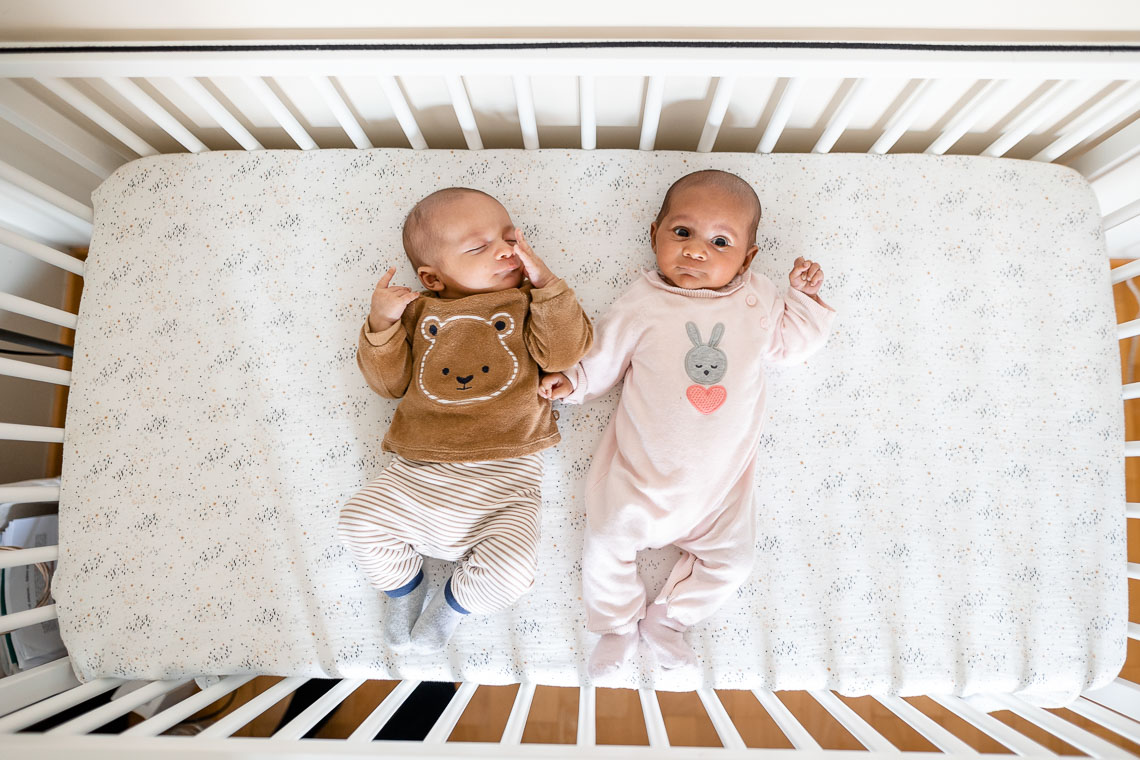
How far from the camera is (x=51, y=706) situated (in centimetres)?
107

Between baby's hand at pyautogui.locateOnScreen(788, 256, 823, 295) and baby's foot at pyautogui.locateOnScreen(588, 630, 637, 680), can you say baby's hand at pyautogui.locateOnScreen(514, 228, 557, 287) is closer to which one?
baby's hand at pyautogui.locateOnScreen(788, 256, 823, 295)

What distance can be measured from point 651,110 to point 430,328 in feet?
1.97

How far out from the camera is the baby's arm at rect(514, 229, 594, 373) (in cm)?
121

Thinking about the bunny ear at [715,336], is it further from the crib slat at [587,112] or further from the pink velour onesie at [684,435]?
the crib slat at [587,112]

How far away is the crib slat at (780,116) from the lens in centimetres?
117

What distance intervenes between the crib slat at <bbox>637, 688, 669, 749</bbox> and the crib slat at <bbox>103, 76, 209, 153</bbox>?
1455mm

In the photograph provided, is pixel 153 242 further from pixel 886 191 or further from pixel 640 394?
pixel 886 191

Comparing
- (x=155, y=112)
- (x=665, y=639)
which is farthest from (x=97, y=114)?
(x=665, y=639)

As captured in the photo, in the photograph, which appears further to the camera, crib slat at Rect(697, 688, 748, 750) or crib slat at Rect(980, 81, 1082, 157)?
crib slat at Rect(980, 81, 1082, 157)

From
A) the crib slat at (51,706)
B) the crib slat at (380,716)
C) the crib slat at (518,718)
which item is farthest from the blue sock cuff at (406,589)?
the crib slat at (51,706)

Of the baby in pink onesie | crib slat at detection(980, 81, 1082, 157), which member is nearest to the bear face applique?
the baby in pink onesie

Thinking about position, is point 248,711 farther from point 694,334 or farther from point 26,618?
point 694,334

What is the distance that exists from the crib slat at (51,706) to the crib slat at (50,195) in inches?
37.2

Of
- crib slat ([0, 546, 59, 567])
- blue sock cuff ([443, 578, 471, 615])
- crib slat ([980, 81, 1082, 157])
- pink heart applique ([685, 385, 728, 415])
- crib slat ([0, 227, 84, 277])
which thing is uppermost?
crib slat ([980, 81, 1082, 157])
